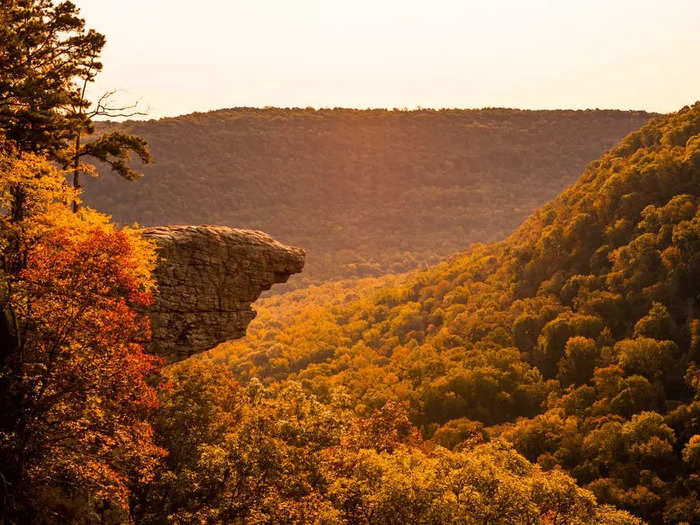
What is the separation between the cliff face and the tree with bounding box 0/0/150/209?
4895 millimetres

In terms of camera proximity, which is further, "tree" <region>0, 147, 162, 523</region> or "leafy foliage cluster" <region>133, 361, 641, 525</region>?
"leafy foliage cluster" <region>133, 361, 641, 525</region>

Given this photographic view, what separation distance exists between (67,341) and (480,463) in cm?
1882

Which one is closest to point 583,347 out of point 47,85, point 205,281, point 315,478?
point 315,478

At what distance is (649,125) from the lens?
8812 cm

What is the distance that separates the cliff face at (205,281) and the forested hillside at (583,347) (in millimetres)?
20679

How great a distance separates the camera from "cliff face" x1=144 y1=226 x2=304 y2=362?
31.7 meters

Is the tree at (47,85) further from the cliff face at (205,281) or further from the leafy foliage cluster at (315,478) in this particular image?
the leafy foliage cluster at (315,478)

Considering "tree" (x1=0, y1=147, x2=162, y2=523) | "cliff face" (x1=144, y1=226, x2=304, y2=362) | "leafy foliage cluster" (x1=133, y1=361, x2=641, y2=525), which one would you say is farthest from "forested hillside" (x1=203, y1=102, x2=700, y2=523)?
"tree" (x1=0, y1=147, x2=162, y2=523)

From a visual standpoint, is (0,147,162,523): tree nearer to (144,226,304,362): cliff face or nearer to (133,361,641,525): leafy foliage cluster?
(133,361,641,525): leafy foliage cluster

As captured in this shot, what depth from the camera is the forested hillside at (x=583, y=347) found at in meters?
49.6

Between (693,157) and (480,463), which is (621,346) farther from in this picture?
(480,463)

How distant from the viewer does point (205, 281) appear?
109ft

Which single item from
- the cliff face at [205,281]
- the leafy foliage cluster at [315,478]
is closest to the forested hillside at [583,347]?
the leafy foliage cluster at [315,478]

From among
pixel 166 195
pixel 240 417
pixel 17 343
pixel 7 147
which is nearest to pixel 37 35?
pixel 7 147
